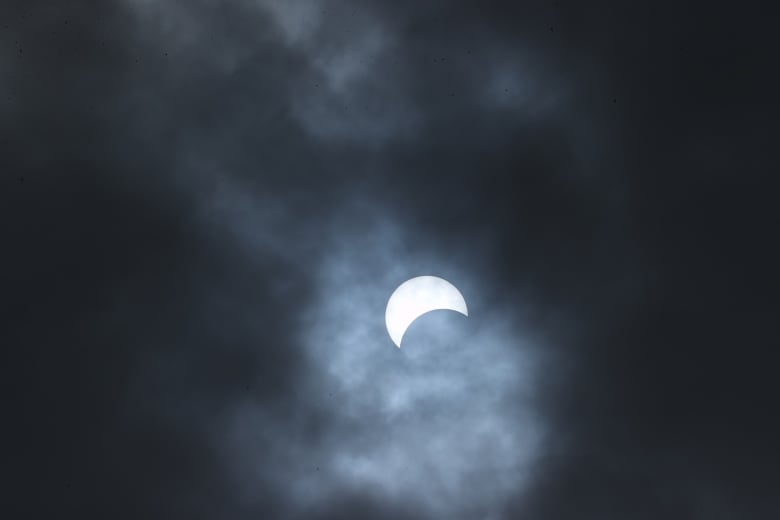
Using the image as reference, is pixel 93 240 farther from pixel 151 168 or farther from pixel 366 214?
pixel 366 214

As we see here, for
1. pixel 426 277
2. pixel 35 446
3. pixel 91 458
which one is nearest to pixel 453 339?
pixel 426 277

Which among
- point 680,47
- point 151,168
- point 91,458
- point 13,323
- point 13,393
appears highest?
point 680,47

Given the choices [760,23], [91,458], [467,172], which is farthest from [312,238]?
[760,23]

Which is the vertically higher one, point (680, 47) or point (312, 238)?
point (680, 47)

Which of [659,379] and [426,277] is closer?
[426,277]

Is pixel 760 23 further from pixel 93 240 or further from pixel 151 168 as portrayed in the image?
pixel 93 240

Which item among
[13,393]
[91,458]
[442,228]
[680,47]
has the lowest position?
[91,458]
